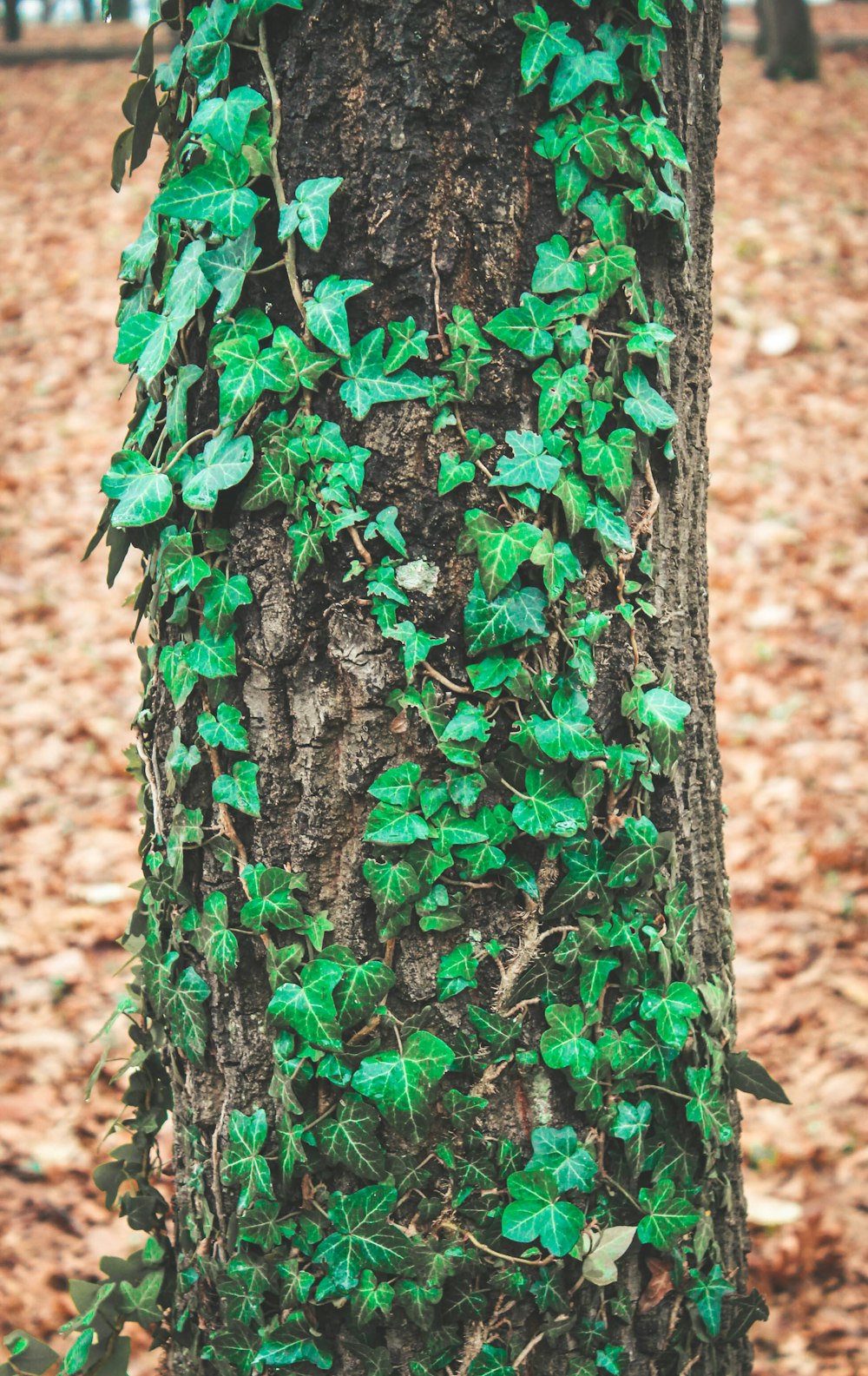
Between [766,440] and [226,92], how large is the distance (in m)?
3.86

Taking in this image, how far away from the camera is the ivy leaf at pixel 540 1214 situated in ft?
3.68

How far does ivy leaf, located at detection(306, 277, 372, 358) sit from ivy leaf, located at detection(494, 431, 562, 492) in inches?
7.8

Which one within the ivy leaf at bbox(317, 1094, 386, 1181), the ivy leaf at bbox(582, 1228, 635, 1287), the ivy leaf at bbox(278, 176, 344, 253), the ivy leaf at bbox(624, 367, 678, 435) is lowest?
the ivy leaf at bbox(582, 1228, 635, 1287)

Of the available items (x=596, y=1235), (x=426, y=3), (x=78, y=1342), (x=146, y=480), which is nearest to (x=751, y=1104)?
(x=596, y=1235)

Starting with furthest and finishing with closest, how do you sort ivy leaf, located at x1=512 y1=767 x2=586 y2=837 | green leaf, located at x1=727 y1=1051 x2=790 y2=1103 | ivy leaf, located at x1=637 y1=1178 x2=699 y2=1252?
green leaf, located at x1=727 y1=1051 x2=790 y2=1103
ivy leaf, located at x1=637 y1=1178 x2=699 y2=1252
ivy leaf, located at x1=512 y1=767 x2=586 y2=837

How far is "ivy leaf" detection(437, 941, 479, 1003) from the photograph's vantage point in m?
1.09

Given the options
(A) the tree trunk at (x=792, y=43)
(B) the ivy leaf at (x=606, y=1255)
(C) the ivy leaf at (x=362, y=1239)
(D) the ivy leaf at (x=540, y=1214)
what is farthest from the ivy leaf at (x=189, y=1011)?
(A) the tree trunk at (x=792, y=43)

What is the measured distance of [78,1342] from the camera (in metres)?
1.38

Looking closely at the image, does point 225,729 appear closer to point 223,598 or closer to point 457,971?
point 223,598

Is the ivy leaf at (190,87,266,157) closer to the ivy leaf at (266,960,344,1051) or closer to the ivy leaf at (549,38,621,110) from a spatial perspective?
the ivy leaf at (549,38,621,110)

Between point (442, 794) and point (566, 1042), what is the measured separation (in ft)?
1.08

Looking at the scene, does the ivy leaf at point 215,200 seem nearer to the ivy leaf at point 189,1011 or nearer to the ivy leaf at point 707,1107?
the ivy leaf at point 189,1011

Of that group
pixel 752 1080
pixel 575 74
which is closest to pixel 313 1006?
pixel 752 1080

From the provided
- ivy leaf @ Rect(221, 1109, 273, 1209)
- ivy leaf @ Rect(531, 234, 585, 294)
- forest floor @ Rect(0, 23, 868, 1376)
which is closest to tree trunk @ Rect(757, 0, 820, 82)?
forest floor @ Rect(0, 23, 868, 1376)
